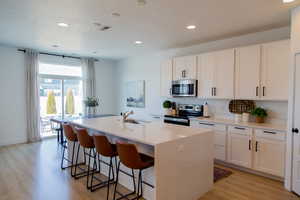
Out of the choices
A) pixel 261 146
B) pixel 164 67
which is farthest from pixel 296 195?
pixel 164 67

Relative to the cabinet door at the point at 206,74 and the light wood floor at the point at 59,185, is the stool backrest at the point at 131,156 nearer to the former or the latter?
the light wood floor at the point at 59,185

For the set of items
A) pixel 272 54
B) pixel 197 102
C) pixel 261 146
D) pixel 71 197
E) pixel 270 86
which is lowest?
pixel 71 197

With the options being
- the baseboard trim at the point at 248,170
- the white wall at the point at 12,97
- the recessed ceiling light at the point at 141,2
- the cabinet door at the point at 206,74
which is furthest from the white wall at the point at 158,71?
the white wall at the point at 12,97

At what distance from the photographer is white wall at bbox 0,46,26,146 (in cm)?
523

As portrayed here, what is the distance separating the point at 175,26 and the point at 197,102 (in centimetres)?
216

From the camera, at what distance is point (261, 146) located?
337 cm

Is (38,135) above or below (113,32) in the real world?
below

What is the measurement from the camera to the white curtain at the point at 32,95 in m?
5.55

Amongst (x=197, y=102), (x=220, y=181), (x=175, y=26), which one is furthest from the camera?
A: (x=197, y=102)

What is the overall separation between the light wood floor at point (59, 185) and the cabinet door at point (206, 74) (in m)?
1.78

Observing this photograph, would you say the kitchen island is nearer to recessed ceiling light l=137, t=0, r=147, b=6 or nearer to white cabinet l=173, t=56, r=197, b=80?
recessed ceiling light l=137, t=0, r=147, b=6

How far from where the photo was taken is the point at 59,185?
311cm

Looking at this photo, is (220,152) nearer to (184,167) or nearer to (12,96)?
(184,167)

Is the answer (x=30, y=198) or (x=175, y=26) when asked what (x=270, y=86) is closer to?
(x=175, y=26)
